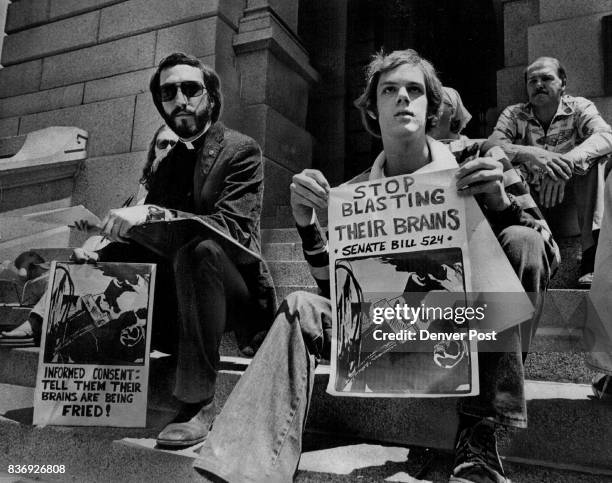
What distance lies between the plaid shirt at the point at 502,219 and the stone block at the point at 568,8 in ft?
10.2

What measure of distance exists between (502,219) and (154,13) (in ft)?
17.4

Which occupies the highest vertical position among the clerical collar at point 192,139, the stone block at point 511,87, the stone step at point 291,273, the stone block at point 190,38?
the stone block at point 190,38

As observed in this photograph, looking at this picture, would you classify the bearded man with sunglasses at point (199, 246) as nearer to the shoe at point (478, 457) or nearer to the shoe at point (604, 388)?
the shoe at point (478, 457)

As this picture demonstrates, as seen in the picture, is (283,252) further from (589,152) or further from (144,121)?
(144,121)

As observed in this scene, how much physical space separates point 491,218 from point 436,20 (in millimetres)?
6689

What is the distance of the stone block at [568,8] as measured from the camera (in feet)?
13.4

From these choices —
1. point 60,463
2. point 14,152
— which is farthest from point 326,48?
point 60,463

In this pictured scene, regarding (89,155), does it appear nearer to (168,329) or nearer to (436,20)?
(168,329)

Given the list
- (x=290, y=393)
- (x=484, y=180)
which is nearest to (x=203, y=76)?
(x=484, y=180)

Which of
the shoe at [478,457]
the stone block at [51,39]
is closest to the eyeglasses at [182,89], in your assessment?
the shoe at [478,457]

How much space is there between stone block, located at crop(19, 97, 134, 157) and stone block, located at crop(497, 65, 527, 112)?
13.3 ft

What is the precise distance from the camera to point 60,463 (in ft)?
6.94

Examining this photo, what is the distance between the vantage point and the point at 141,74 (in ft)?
18.2

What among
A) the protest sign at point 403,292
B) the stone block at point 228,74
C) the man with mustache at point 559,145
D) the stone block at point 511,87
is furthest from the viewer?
the stone block at point 228,74
